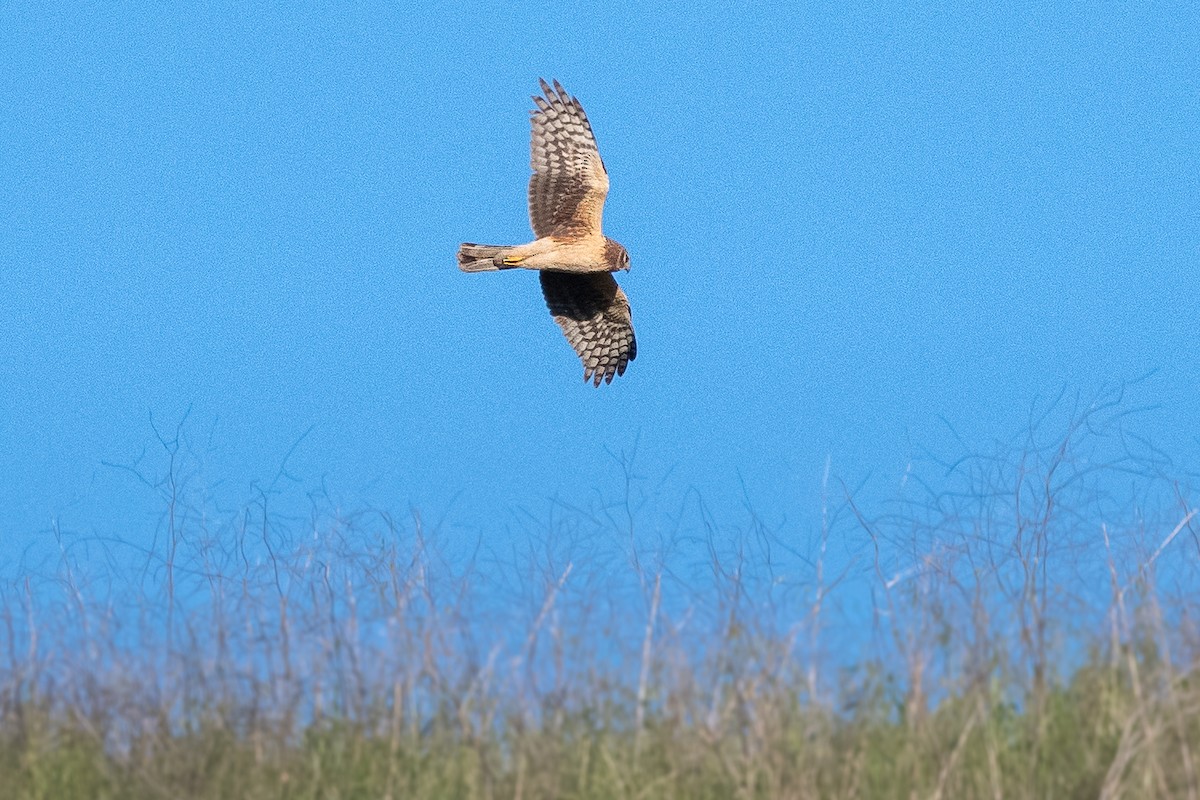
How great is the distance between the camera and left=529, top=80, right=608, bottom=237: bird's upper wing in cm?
1191

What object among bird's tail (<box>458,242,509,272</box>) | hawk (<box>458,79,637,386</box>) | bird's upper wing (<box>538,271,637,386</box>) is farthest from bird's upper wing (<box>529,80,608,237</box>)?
bird's upper wing (<box>538,271,637,386</box>)

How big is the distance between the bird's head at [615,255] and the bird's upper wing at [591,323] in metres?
0.77

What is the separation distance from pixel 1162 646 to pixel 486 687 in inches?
97.3

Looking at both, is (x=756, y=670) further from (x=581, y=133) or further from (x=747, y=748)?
(x=581, y=133)

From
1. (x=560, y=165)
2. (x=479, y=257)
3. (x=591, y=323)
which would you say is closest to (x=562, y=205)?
(x=560, y=165)

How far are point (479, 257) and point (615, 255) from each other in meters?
1.09

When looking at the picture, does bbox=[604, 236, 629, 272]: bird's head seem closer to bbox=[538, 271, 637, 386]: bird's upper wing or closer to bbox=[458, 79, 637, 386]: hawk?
bbox=[458, 79, 637, 386]: hawk

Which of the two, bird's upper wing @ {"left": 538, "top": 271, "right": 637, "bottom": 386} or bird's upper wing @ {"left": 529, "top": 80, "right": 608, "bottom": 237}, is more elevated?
bird's upper wing @ {"left": 529, "top": 80, "right": 608, "bottom": 237}

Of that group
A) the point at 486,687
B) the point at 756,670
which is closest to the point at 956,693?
the point at 756,670

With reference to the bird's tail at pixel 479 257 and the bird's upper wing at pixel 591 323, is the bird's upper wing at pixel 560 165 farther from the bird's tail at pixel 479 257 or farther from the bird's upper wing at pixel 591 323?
the bird's upper wing at pixel 591 323

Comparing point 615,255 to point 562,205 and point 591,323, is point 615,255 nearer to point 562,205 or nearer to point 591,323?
point 562,205

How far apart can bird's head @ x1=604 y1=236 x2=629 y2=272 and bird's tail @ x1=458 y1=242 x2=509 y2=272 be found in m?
0.80

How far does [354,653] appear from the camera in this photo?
218 inches

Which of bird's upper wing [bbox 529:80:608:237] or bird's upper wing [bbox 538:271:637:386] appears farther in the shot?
bird's upper wing [bbox 538:271:637:386]
